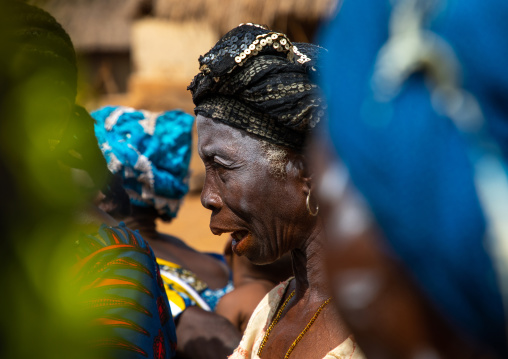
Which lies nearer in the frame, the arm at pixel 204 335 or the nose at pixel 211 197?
the nose at pixel 211 197

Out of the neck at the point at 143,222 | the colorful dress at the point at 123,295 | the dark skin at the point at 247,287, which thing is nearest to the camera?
the colorful dress at the point at 123,295

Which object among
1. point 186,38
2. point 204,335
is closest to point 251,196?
point 204,335

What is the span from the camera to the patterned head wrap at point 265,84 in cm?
221

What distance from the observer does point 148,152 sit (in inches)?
171

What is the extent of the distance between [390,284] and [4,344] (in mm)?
679

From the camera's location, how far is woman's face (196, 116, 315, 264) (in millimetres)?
2275

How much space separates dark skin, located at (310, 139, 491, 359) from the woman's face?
1.37 metres

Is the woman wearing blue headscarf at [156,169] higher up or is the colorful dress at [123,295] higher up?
the colorful dress at [123,295]

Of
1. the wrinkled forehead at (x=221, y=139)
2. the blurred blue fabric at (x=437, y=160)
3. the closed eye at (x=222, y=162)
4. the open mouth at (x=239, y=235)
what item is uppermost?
the blurred blue fabric at (x=437, y=160)

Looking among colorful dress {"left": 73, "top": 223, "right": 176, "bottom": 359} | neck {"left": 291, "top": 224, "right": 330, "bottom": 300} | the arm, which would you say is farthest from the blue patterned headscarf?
neck {"left": 291, "top": 224, "right": 330, "bottom": 300}

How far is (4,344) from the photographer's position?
1155 mm

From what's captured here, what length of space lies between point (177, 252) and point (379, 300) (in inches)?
134

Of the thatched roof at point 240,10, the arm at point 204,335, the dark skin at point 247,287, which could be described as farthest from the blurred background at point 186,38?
the arm at point 204,335

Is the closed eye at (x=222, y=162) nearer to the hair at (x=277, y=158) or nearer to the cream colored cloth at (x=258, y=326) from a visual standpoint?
the hair at (x=277, y=158)
